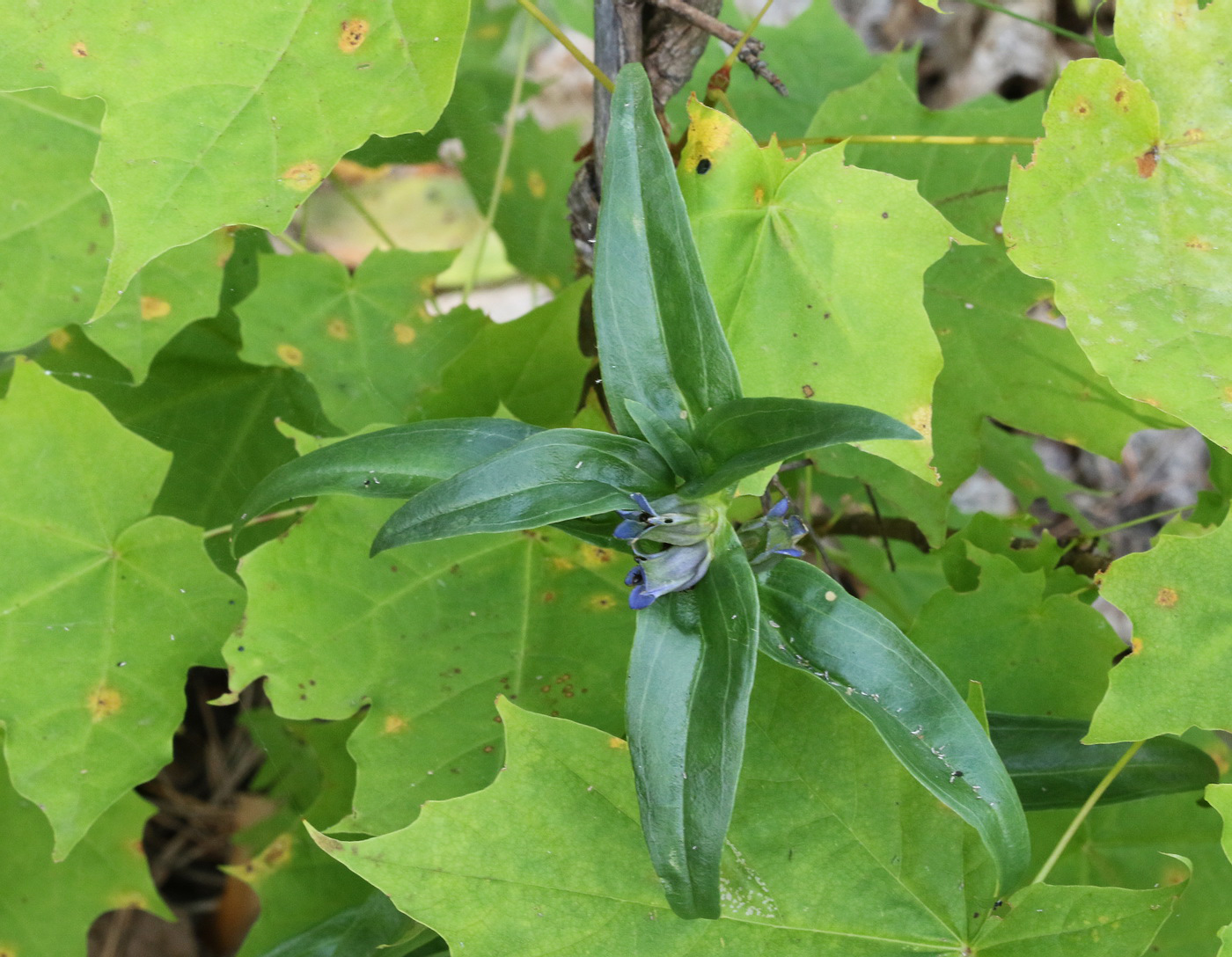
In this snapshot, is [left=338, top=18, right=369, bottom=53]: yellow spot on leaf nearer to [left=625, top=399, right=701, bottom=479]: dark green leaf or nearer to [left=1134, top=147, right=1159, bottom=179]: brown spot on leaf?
[left=625, top=399, right=701, bottom=479]: dark green leaf

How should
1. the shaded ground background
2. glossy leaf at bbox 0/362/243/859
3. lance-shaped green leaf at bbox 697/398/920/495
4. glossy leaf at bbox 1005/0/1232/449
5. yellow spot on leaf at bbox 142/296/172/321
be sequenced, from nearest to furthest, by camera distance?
1. lance-shaped green leaf at bbox 697/398/920/495
2. glossy leaf at bbox 1005/0/1232/449
3. glossy leaf at bbox 0/362/243/859
4. yellow spot on leaf at bbox 142/296/172/321
5. the shaded ground background

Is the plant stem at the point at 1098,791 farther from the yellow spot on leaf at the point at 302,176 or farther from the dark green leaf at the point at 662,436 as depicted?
the yellow spot on leaf at the point at 302,176

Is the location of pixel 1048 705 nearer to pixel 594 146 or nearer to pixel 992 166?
pixel 992 166

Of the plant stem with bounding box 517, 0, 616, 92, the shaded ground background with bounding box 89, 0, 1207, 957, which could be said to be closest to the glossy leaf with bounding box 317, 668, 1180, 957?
the plant stem with bounding box 517, 0, 616, 92

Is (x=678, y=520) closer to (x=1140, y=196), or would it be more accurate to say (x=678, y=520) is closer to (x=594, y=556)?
(x=594, y=556)

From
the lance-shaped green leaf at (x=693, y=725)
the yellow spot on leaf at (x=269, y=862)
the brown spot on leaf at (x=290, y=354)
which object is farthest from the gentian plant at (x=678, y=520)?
the yellow spot on leaf at (x=269, y=862)

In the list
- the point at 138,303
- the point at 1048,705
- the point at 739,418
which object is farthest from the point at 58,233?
the point at 1048,705
